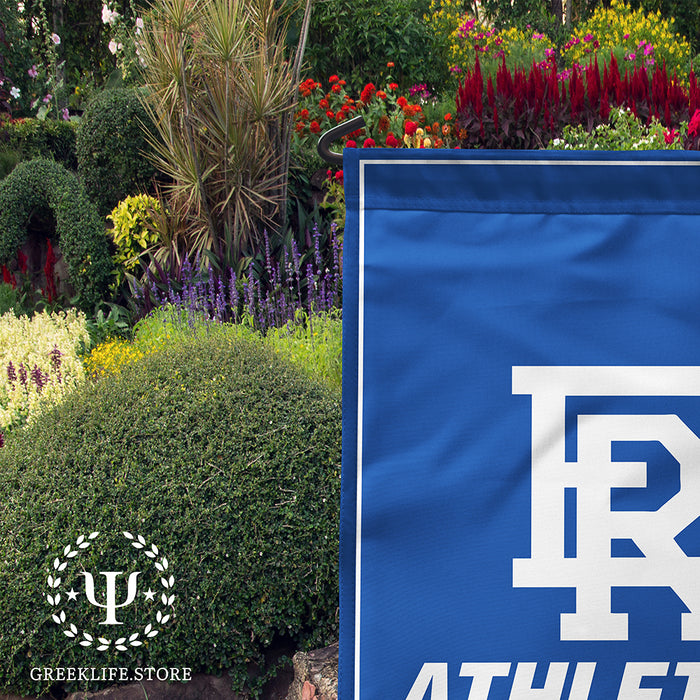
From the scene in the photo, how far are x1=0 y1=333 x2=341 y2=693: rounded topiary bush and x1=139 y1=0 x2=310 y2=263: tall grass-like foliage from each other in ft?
11.1

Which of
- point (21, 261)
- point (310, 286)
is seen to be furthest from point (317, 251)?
point (21, 261)

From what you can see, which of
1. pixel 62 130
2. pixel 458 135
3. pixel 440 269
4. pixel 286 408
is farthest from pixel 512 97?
pixel 440 269

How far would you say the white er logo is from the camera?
3.52 feet

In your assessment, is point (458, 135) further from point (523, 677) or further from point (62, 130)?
point (523, 677)

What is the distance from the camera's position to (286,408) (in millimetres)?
2869

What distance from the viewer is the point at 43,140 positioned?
8.19m

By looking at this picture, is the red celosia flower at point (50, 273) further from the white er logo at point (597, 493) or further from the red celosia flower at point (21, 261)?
the white er logo at point (597, 493)

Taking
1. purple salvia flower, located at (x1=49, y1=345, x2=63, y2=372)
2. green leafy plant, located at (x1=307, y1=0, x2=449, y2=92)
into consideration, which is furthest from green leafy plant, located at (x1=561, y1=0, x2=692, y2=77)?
purple salvia flower, located at (x1=49, y1=345, x2=63, y2=372)

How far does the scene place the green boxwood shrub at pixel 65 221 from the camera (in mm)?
6477

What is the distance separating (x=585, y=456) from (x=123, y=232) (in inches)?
237

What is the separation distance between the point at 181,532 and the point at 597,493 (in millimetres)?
1773

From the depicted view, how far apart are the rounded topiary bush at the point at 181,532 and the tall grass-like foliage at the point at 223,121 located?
3396 millimetres

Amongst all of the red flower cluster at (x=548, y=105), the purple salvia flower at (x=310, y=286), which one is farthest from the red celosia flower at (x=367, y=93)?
the purple salvia flower at (x=310, y=286)

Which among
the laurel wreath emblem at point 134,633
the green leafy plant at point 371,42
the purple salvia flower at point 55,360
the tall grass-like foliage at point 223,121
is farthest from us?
the green leafy plant at point 371,42
